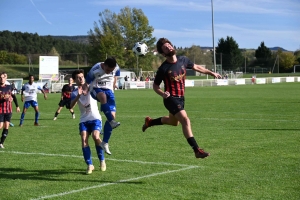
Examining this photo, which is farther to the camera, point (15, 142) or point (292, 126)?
point (292, 126)

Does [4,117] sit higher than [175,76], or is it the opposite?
[175,76]

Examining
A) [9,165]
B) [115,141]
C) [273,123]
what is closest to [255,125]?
[273,123]

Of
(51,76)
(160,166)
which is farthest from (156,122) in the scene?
(51,76)

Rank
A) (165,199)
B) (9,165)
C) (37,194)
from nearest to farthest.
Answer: (165,199) < (37,194) < (9,165)

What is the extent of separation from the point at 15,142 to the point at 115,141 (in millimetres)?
3108

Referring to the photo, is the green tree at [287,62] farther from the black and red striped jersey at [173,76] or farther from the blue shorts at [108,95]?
the black and red striped jersey at [173,76]

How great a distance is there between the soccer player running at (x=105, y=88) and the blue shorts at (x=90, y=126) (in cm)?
28

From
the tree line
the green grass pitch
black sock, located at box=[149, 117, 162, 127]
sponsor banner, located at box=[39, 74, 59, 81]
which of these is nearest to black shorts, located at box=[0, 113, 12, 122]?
the green grass pitch

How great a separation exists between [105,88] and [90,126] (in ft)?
3.14

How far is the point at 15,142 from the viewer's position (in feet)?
47.6

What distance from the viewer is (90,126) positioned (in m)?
9.58

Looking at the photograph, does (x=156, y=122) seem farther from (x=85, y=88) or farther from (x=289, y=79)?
(x=289, y=79)

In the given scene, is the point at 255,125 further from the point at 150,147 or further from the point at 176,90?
the point at 176,90

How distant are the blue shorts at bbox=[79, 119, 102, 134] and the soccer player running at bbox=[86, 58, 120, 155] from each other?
10.9 inches
